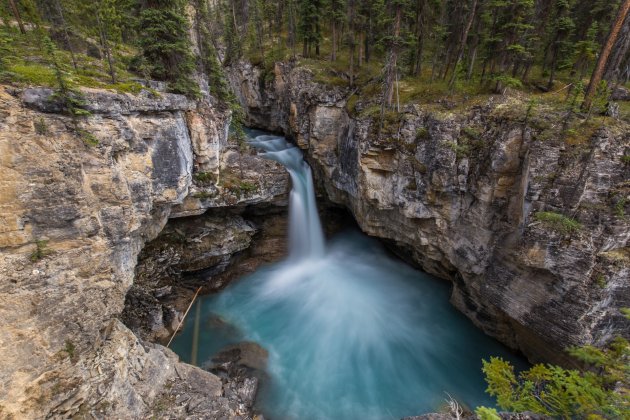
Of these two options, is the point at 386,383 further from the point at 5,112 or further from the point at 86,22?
the point at 86,22

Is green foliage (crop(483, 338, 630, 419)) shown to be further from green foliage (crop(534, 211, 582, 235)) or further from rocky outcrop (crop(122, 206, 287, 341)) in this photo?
rocky outcrop (crop(122, 206, 287, 341))

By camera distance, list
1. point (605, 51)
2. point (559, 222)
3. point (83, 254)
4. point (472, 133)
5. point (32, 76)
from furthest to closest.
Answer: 1. point (472, 133)
2. point (605, 51)
3. point (559, 222)
4. point (83, 254)
5. point (32, 76)

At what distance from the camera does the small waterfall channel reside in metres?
12.1

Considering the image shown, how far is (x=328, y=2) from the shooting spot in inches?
810

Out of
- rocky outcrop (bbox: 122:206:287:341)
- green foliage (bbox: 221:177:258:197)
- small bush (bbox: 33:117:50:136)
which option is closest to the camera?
small bush (bbox: 33:117:50:136)

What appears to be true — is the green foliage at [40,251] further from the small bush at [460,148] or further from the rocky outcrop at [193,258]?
the small bush at [460,148]

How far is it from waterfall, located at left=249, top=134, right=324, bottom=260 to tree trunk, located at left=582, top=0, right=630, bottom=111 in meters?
14.5

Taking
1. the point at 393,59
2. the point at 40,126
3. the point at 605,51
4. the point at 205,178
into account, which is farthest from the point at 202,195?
the point at 605,51

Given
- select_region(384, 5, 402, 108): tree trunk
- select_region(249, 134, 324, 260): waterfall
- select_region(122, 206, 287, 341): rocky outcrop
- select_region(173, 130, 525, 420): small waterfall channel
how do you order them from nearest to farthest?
1. select_region(173, 130, 525, 420): small waterfall channel
2. select_region(122, 206, 287, 341): rocky outcrop
3. select_region(384, 5, 402, 108): tree trunk
4. select_region(249, 134, 324, 260): waterfall

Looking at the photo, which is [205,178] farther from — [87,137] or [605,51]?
[605,51]

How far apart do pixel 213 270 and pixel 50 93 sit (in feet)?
38.0

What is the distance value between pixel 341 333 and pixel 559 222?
10457 millimetres

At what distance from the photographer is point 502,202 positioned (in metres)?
12.2

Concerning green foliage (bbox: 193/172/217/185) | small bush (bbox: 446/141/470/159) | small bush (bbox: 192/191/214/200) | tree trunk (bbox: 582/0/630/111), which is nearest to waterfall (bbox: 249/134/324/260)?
green foliage (bbox: 193/172/217/185)
